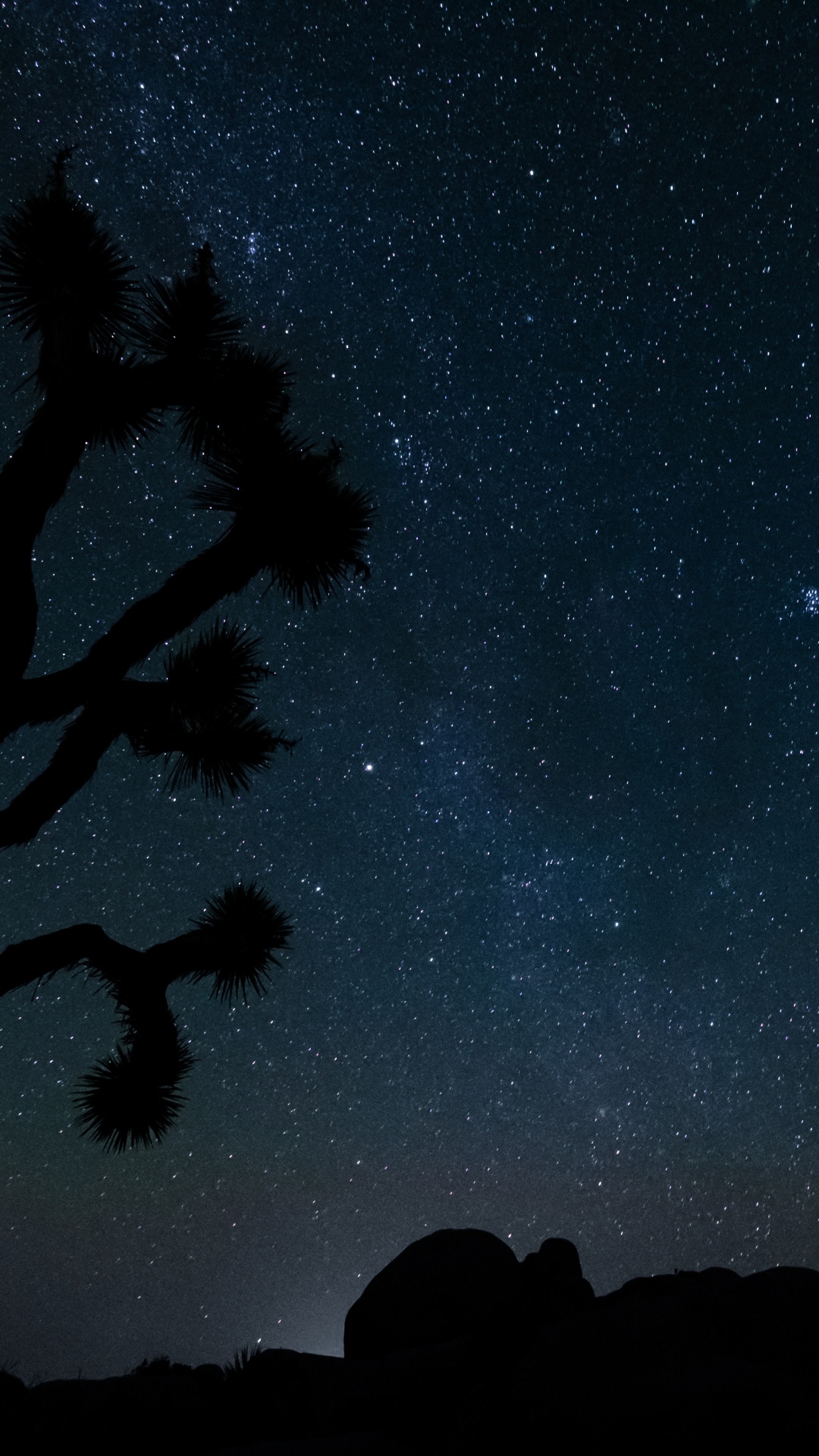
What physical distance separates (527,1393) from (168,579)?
467 centimetres

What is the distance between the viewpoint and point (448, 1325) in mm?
6398

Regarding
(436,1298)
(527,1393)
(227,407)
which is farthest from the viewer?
(436,1298)

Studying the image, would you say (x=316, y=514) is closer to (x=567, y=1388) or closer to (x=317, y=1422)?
(x=567, y=1388)

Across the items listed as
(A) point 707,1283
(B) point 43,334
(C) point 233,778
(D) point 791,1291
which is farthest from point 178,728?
(D) point 791,1291

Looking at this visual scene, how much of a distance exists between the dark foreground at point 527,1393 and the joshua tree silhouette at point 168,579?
5.93 feet

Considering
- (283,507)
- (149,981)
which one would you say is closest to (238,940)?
(149,981)

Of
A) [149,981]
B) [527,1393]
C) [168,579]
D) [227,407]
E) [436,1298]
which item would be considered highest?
[227,407]

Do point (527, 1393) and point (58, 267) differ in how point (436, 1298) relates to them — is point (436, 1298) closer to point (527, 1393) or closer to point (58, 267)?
point (527, 1393)

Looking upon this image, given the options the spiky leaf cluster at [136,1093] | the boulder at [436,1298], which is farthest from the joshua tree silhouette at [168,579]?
the boulder at [436,1298]

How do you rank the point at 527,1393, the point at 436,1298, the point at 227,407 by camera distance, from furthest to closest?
1. the point at 436,1298
2. the point at 227,407
3. the point at 527,1393

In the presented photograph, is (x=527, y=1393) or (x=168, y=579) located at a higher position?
(x=168, y=579)

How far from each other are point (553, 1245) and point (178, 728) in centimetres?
599

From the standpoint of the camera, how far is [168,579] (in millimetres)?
4938

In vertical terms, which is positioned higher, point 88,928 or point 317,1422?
point 88,928
